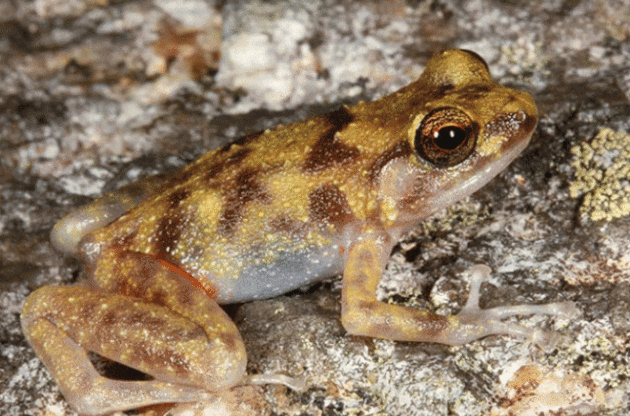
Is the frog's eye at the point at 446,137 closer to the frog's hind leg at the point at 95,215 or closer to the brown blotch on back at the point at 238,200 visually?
the brown blotch on back at the point at 238,200

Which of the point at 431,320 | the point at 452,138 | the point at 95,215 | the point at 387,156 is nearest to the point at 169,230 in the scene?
the point at 95,215

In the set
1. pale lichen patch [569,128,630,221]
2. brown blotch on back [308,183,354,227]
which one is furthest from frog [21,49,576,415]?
pale lichen patch [569,128,630,221]

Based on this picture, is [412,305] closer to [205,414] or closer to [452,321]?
[452,321]

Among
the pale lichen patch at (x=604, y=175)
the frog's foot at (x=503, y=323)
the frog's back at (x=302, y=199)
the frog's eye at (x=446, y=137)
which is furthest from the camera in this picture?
the pale lichen patch at (x=604, y=175)

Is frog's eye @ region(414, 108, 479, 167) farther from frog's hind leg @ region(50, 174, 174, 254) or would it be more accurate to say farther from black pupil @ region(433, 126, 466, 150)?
frog's hind leg @ region(50, 174, 174, 254)

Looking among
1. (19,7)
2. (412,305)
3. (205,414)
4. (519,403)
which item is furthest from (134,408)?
(19,7)

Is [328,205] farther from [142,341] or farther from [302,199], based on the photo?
[142,341]

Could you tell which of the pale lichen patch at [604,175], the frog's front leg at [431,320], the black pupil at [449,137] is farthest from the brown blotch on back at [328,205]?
the pale lichen patch at [604,175]

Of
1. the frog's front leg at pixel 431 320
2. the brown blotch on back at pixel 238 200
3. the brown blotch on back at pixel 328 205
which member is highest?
the brown blotch on back at pixel 328 205
